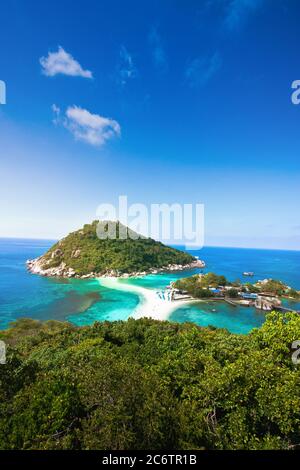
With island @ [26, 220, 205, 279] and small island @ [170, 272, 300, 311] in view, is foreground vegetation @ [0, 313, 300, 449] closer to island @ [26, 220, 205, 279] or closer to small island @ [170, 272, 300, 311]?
small island @ [170, 272, 300, 311]

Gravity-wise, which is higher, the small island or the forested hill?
the forested hill

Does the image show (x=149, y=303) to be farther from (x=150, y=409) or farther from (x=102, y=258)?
(x=102, y=258)

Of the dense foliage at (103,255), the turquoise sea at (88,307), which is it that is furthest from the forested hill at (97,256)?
the turquoise sea at (88,307)

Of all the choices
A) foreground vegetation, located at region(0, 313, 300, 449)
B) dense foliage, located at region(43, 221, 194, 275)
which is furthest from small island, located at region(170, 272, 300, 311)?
foreground vegetation, located at region(0, 313, 300, 449)

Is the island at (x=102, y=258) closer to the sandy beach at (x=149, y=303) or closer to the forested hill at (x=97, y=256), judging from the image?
the forested hill at (x=97, y=256)

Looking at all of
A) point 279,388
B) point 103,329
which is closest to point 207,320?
point 103,329
